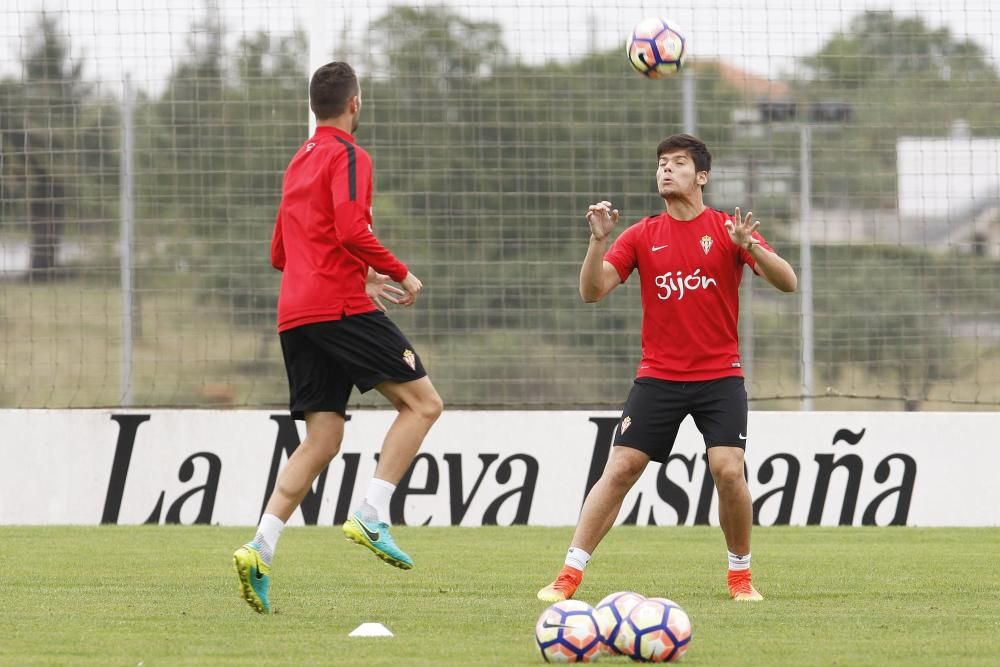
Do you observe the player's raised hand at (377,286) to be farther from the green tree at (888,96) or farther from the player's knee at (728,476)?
the green tree at (888,96)

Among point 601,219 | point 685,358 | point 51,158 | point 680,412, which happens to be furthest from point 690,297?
point 51,158

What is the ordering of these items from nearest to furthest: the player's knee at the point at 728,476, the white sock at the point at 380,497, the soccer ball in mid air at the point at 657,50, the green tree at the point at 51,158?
the white sock at the point at 380,497
the player's knee at the point at 728,476
the soccer ball in mid air at the point at 657,50
the green tree at the point at 51,158

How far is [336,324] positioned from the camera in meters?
6.67

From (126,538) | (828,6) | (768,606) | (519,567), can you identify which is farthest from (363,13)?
(768,606)

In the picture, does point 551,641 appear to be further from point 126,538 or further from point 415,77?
point 415,77

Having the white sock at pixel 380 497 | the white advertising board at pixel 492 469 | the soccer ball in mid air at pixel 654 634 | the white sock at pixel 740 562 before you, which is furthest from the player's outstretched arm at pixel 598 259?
the white advertising board at pixel 492 469

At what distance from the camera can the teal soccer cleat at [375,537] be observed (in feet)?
21.5

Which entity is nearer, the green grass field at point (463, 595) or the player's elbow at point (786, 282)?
the green grass field at point (463, 595)

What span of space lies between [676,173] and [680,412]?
1.09 meters

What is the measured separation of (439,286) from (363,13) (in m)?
2.23

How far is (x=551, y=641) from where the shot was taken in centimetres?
520

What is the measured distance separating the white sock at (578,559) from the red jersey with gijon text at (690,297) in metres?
0.87

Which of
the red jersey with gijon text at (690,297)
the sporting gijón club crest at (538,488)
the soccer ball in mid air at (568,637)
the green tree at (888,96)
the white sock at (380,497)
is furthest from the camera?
the green tree at (888,96)

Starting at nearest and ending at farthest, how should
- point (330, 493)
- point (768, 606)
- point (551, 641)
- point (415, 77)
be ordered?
point (551, 641) → point (768, 606) → point (330, 493) → point (415, 77)
